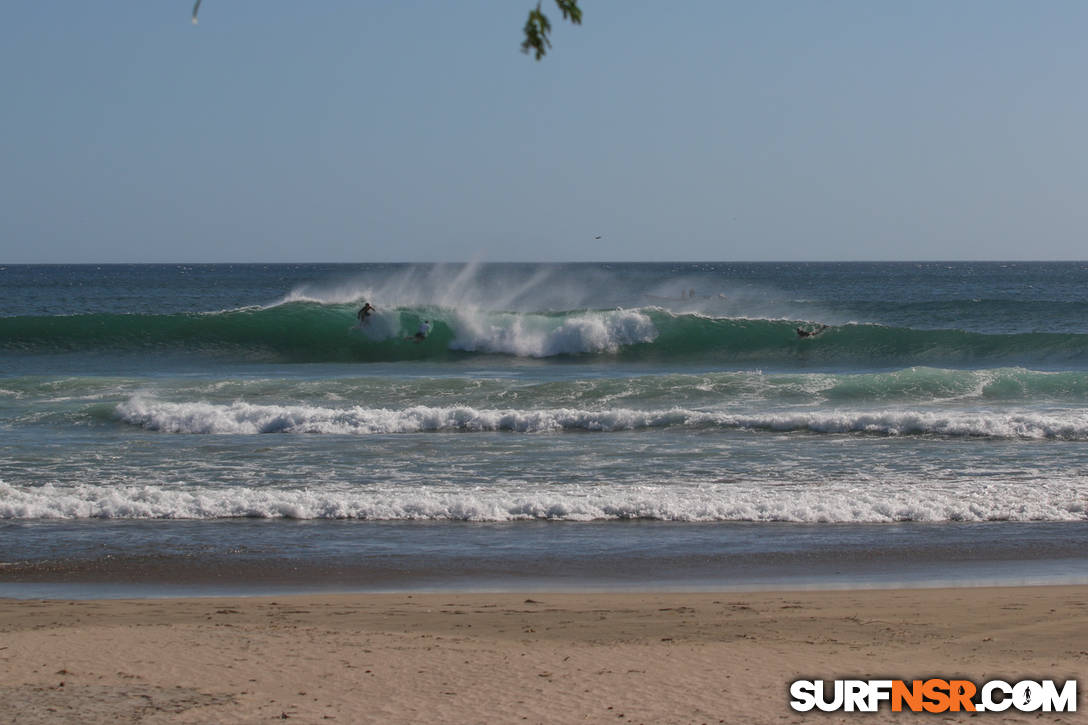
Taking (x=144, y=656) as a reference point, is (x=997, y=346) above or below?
above

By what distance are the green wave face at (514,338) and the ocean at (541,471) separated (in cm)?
29

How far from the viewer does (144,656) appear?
585cm

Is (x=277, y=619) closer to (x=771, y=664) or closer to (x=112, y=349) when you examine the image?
(x=771, y=664)

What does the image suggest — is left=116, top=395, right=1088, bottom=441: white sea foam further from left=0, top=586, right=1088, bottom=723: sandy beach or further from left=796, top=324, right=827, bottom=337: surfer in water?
left=796, top=324, right=827, bottom=337: surfer in water

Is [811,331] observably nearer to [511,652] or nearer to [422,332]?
[422,332]

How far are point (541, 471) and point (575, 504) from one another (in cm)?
198

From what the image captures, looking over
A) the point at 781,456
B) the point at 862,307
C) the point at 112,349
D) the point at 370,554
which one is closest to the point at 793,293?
the point at 862,307

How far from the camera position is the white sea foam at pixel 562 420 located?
1508cm

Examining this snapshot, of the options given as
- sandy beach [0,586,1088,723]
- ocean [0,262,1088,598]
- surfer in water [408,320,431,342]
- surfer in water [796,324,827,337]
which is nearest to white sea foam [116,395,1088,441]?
ocean [0,262,1088,598]

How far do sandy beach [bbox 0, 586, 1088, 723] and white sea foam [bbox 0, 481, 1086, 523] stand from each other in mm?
2564

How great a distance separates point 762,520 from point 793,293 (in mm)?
60069

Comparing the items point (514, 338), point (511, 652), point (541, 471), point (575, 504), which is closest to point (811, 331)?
point (514, 338)

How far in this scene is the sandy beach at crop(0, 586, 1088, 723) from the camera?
4.96 m

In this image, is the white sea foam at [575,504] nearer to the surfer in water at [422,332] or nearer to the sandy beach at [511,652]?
the sandy beach at [511,652]
